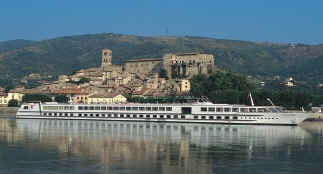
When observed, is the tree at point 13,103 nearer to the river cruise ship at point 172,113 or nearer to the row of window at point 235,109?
the river cruise ship at point 172,113

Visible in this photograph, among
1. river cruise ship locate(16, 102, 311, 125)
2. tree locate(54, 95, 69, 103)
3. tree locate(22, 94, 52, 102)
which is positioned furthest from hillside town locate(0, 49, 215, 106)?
river cruise ship locate(16, 102, 311, 125)

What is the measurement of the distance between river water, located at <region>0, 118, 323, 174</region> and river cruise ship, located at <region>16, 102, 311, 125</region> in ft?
19.8

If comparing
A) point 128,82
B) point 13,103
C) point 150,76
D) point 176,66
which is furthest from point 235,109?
point 150,76

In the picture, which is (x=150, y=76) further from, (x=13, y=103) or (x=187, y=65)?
(x=13, y=103)

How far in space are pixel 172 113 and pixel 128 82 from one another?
8395 cm

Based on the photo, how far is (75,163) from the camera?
31203 mm

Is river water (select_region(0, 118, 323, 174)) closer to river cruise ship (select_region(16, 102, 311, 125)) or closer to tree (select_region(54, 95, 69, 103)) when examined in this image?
river cruise ship (select_region(16, 102, 311, 125))

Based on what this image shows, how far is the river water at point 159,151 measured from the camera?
1183 inches

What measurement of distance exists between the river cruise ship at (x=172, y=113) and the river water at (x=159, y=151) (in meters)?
6.03

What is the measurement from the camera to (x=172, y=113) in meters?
66.4

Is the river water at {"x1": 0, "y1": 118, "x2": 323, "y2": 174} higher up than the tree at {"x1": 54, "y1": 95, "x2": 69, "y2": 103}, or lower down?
lower down

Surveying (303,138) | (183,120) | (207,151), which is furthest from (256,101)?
(207,151)

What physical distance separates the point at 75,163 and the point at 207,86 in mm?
85430

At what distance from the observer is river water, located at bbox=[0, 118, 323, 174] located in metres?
30.0
